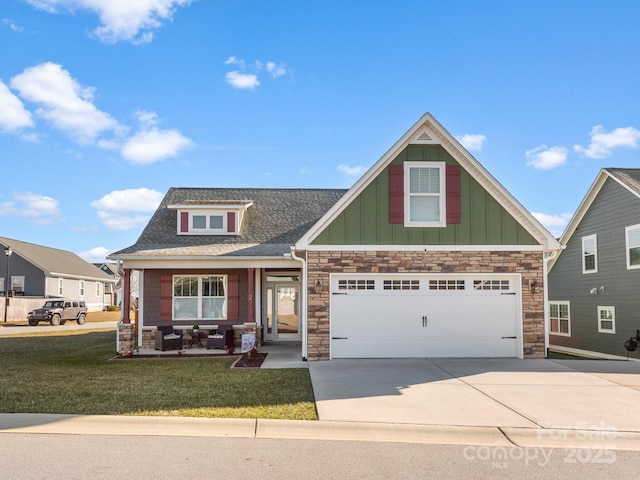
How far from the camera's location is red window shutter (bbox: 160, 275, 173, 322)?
17531 millimetres

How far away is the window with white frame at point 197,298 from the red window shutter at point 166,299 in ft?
0.43

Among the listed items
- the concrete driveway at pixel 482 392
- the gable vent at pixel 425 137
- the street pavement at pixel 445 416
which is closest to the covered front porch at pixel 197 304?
the concrete driveway at pixel 482 392

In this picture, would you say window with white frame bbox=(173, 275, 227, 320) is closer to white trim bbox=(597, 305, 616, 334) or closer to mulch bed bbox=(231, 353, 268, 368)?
mulch bed bbox=(231, 353, 268, 368)

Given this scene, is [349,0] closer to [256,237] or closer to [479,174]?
[479,174]

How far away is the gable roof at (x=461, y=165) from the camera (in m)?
14.2

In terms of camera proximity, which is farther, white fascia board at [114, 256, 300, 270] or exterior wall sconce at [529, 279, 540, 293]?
white fascia board at [114, 256, 300, 270]

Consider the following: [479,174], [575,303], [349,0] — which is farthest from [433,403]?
[575,303]

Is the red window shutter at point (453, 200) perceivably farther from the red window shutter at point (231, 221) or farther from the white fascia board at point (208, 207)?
the red window shutter at point (231, 221)

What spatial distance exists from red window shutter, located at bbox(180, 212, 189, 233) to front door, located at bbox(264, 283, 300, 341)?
3.42 m

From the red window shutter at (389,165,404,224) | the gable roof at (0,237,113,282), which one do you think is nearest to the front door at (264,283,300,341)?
the red window shutter at (389,165,404,224)

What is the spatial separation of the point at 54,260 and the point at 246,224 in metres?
30.6

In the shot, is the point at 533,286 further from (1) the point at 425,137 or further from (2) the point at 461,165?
(1) the point at 425,137

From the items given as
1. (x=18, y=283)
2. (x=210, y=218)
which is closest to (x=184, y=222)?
(x=210, y=218)

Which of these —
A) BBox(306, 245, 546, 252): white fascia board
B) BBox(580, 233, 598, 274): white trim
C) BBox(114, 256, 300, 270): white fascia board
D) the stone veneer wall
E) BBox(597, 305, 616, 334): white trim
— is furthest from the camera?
BBox(580, 233, 598, 274): white trim
